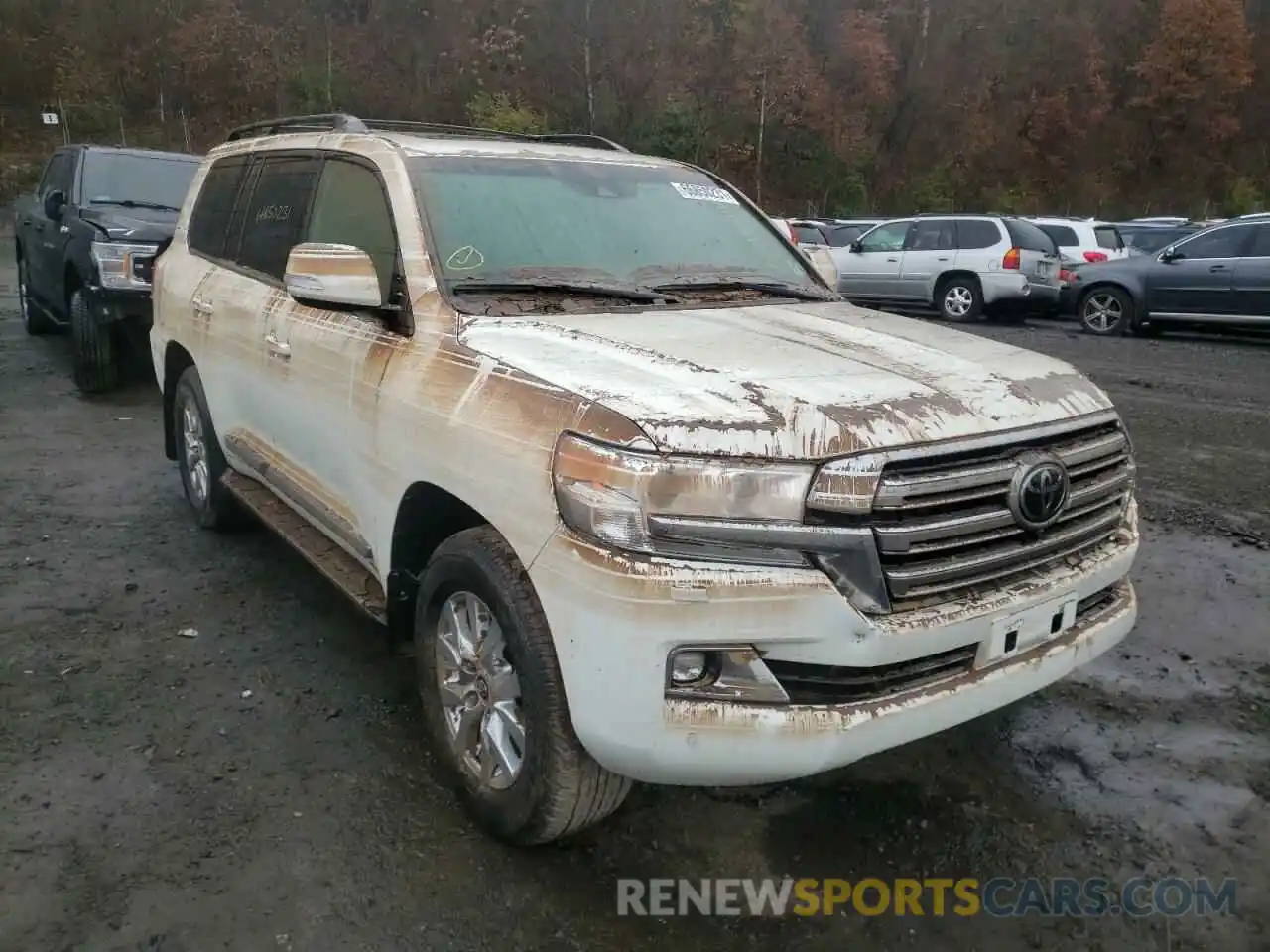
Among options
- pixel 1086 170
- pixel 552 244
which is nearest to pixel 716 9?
pixel 1086 170

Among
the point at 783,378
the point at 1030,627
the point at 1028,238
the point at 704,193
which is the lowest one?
the point at 1030,627

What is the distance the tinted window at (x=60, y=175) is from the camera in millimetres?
9070

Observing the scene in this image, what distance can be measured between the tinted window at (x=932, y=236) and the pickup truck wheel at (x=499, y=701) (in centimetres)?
1434

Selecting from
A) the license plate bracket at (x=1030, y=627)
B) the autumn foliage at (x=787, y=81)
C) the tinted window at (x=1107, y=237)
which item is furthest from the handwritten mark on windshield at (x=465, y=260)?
the autumn foliage at (x=787, y=81)

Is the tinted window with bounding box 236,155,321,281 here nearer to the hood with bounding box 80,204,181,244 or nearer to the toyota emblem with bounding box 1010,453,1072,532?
the toyota emblem with bounding box 1010,453,1072,532

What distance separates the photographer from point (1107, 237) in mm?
17453

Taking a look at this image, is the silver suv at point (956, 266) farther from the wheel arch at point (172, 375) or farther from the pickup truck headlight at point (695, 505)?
the pickup truck headlight at point (695, 505)

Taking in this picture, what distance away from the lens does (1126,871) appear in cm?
275

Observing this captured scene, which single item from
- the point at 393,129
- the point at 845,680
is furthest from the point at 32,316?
the point at 845,680

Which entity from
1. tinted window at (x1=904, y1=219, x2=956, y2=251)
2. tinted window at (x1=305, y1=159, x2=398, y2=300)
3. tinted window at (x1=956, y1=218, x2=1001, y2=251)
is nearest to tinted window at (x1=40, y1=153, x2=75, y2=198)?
tinted window at (x1=305, y1=159, x2=398, y2=300)

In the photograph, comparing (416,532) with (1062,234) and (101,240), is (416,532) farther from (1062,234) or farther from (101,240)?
(1062,234)

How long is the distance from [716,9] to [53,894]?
156 ft

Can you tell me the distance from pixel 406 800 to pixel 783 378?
166cm

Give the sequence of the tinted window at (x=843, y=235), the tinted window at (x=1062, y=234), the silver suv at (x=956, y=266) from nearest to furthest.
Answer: the silver suv at (x=956, y=266) → the tinted window at (x=1062, y=234) → the tinted window at (x=843, y=235)
